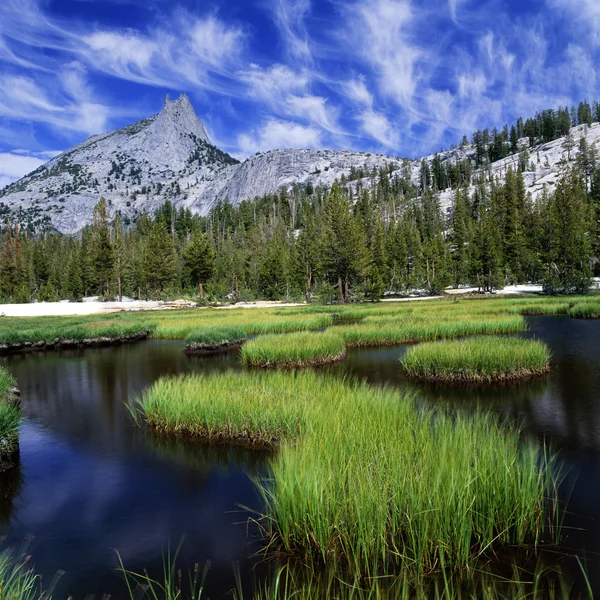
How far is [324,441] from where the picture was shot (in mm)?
7391

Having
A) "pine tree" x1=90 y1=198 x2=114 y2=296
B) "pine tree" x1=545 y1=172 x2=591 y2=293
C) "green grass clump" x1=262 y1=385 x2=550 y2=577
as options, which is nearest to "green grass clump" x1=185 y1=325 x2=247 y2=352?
"green grass clump" x1=262 y1=385 x2=550 y2=577

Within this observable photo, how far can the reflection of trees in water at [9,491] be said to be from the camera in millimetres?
7275

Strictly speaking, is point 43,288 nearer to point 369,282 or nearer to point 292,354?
point 369,282

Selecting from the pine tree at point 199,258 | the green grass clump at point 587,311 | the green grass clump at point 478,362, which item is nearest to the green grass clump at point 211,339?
the green grass clump at point 478,362

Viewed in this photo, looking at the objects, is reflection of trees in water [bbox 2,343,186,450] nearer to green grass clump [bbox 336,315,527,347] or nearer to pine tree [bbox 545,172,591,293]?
green grass clump [bbox 336,315,527,347]

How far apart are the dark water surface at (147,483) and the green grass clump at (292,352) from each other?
307 centimetres

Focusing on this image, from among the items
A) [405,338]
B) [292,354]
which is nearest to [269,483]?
[292,354]

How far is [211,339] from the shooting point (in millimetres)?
26125

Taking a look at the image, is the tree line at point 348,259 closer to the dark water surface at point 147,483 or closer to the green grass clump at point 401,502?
the dark water surface at point 147,483

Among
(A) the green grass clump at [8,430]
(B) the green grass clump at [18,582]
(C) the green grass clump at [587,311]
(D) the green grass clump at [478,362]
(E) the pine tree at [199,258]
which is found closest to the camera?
(B) the green grass clump at [18,582]

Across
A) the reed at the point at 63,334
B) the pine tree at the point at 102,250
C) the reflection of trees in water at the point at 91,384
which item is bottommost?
the reflection of trees in water at the point at 91,384

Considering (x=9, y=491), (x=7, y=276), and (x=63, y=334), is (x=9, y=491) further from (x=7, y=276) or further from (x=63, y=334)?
(x=7, y=276)

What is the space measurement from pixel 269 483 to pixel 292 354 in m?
11.7

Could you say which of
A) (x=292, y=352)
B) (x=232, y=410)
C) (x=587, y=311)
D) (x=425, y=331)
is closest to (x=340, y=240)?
(x=587, y=311)
